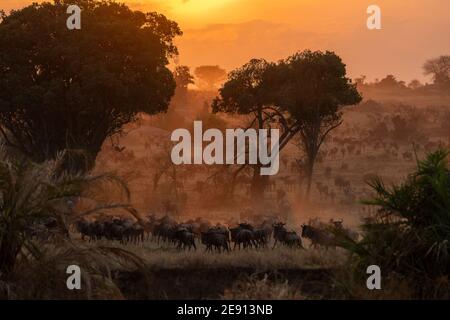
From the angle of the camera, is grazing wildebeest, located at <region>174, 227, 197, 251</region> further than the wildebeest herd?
Yes

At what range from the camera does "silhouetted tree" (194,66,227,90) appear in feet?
406

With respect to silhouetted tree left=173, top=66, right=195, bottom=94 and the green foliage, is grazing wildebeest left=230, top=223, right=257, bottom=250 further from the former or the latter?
silhouetted tree left=173, top=66, right=195, bottom=94

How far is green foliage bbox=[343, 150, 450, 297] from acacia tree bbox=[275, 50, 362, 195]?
25226mm

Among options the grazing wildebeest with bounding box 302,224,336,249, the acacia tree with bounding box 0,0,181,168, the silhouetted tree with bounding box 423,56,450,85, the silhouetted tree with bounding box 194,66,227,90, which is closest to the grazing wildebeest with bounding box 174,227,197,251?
the grazing wildebeest with bounding box 302,224,336,249

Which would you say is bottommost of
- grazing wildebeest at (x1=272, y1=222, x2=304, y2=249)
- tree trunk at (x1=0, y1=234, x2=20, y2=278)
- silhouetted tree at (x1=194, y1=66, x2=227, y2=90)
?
grazing wildebeest at (x1=272, y1=222, x2=304, y2=249)

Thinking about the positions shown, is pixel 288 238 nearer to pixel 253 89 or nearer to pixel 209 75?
pixel 253 89

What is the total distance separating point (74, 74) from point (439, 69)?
92189 mm

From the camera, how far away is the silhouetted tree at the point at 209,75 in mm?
123756

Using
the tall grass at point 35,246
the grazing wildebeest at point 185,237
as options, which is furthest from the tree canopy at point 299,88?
the tall grass at point 35,246

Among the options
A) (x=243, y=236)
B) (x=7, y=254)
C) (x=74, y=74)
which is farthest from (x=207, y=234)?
(x=74, y=74)

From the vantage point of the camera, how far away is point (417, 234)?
15.4 meters
